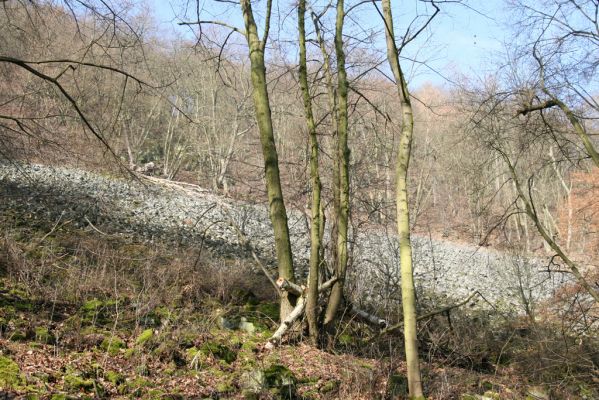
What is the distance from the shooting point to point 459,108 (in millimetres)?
8242

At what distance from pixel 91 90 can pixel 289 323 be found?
557 centimetres

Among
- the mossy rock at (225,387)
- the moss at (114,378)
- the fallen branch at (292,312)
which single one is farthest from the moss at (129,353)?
the fallen branch at (292,312)

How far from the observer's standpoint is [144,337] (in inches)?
205

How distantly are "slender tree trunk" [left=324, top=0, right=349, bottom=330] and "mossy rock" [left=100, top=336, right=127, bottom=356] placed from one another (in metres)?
2.52

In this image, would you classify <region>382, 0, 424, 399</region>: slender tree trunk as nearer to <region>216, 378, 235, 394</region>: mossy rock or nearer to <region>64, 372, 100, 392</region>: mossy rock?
<region>216, 378, 235, 394</region>: mossy rock

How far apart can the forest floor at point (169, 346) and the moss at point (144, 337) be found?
0.04 ft

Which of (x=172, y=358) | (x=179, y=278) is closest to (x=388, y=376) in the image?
(x=172, y=358)

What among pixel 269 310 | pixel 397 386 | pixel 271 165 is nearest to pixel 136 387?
pixel 397 386

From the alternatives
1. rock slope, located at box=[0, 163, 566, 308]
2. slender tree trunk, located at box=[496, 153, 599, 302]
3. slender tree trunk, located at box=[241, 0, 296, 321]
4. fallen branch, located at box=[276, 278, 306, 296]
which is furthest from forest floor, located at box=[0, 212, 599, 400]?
rock slope, located at box=[0, 163, 566, 308]

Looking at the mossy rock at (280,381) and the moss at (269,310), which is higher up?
the moss at (269,310)

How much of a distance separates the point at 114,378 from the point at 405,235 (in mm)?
2704

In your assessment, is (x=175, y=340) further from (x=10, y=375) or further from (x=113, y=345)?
(x=10, y=375)

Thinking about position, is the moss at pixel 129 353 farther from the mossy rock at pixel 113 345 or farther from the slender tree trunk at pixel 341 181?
the slender tree trunk at pixel 341 181

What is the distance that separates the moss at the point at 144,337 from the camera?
5.14 m
